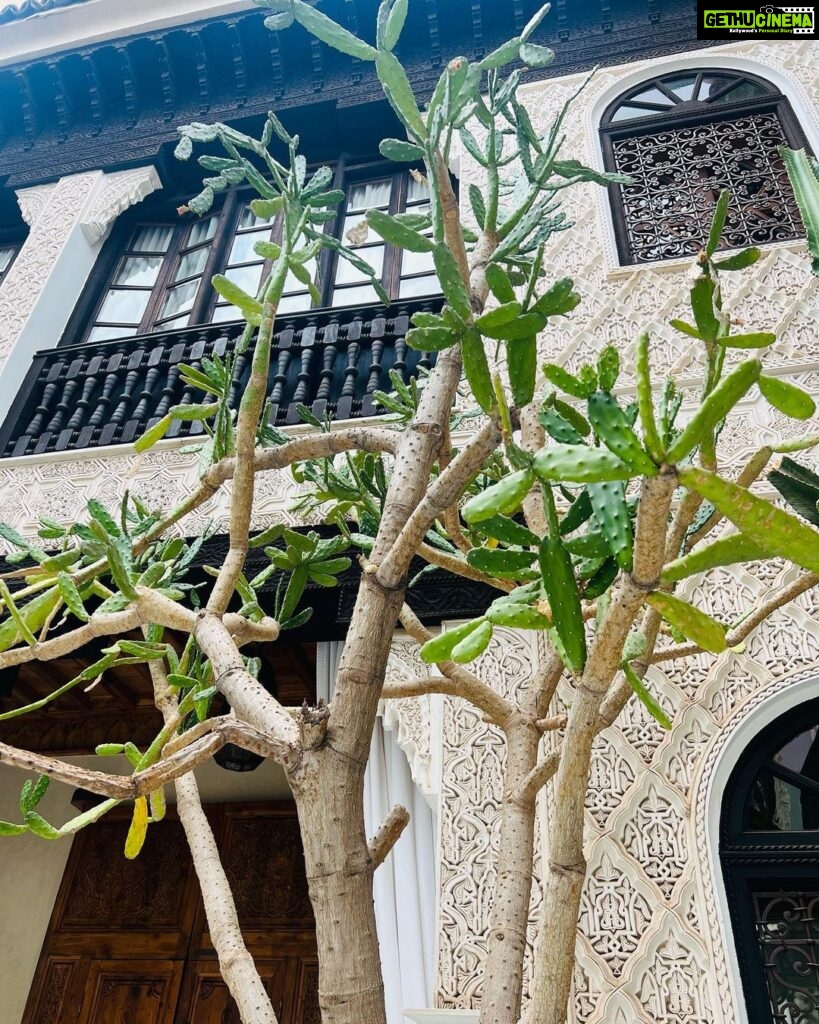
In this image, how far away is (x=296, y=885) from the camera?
3037 millimetres

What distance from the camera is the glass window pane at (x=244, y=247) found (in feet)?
12.0

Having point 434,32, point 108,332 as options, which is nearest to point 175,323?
point 108,332

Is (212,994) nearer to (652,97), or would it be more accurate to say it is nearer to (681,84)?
(652,97)

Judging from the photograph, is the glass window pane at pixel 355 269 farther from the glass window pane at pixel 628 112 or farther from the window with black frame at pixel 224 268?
the glass window pane at pixel 628 112

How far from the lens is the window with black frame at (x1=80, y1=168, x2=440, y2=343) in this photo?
3.36 m

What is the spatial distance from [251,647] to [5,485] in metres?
1.11

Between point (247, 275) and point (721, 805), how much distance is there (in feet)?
9.91

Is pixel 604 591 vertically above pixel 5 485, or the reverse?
pixel 5 485

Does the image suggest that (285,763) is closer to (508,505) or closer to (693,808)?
(508,505)

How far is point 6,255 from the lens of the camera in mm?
4156

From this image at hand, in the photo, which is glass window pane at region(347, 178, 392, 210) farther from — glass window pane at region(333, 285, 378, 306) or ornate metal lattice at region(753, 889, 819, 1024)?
ornate metal lattice at region(753, 889, 819, 1024)

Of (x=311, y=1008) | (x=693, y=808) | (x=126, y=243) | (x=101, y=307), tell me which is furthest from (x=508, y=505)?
(x=126, y=243)

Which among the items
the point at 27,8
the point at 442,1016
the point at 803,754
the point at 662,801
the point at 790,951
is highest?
the point at 27,8

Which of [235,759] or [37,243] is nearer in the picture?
[235,759]
